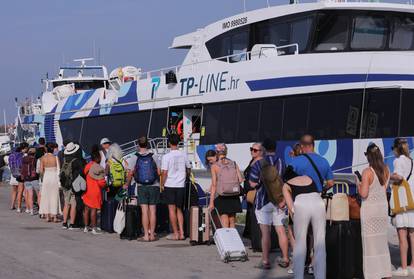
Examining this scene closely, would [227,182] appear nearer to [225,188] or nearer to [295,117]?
[225,188]

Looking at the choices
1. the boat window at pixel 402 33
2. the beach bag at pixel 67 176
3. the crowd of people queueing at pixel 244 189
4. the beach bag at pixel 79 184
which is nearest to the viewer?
the crowd of people queueing at pixel 244 189

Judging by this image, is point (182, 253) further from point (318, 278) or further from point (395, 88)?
point (395, 88)

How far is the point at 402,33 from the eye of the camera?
15.0 metres

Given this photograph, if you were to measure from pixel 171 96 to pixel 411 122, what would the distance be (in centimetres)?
722

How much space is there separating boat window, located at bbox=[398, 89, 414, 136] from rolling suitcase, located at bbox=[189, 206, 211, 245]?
380cm

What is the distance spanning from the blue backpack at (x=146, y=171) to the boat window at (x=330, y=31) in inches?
177

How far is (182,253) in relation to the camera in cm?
1075

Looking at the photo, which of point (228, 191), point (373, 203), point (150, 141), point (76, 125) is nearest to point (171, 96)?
point (150, 141)

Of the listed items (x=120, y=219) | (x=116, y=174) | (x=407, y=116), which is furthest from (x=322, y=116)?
(x=120, y=219)

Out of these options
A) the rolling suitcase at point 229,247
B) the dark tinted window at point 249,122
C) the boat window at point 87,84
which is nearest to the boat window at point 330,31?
the dark tinted window at point 249,122

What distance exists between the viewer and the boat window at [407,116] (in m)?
12.8

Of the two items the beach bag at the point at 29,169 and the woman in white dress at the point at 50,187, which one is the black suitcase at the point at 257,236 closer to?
the woman in white dress at the point at 50,187

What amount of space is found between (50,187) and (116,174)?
3120mm

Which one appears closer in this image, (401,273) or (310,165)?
(310,165)
